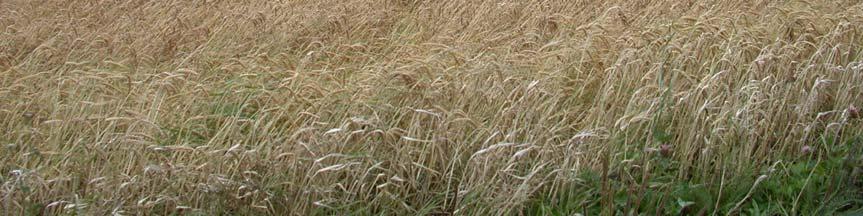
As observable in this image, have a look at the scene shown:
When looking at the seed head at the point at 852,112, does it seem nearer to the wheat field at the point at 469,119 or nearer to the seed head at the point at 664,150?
the wheat field at the point at 469,119

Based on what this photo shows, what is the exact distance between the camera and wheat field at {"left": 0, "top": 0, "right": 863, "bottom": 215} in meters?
2.96

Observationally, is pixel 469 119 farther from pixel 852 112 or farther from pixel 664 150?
pixel 852 112

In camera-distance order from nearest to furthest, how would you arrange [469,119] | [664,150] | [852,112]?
[664,150] → [852,112] → [469,119]

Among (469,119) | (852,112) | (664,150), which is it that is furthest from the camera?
(469,119)

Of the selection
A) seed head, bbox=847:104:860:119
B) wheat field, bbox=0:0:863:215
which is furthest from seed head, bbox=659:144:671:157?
seed head, bbox=847:104:860:119

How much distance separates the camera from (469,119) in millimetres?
3285

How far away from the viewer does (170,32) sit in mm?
5133

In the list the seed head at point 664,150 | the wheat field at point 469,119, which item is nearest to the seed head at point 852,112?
the wheat field at point 469,119

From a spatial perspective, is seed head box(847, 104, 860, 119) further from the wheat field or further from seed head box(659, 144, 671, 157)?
seed head box(659, 144, 671, 157)

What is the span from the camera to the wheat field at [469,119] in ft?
9.71

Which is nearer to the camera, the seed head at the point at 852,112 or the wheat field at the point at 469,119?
the wheat field at the point at 469,119

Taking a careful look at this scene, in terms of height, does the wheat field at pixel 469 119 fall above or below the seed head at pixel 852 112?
below

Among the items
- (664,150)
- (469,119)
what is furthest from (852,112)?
(469,119)

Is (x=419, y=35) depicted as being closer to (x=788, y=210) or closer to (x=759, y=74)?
(x=759, y=74)
